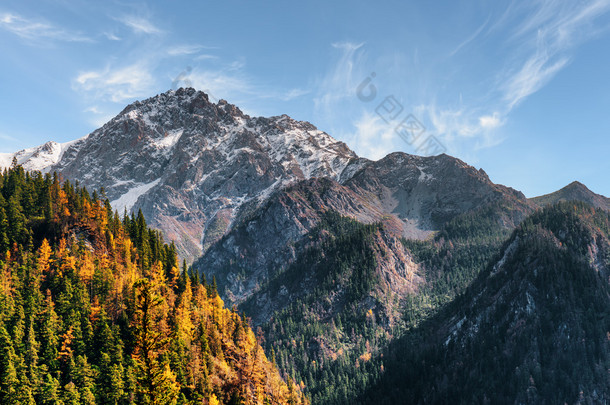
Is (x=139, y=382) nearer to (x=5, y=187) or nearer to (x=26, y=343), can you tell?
(x=26, y=343)

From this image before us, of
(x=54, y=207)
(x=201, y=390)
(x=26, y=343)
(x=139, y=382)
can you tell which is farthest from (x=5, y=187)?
(x=139, y=382)

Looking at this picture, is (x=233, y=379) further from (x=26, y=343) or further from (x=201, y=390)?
(x=26, y=343)

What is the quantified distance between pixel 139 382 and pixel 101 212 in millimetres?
106839

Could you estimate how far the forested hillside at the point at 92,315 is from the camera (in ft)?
307

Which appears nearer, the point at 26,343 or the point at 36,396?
the point at 36,396

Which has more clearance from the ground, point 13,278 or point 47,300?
point 13,278

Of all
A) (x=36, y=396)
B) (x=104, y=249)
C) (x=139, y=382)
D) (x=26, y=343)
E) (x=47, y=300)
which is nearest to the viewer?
(x=139, y=382)

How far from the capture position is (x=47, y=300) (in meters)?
106

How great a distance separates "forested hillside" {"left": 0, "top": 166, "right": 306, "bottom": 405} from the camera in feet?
307

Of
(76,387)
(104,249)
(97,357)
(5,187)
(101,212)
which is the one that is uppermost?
(5,187)

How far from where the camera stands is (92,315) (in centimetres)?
10812

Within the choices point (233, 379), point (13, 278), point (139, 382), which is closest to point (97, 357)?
point (13, 278)

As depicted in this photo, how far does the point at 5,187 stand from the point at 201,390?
88.2 meters

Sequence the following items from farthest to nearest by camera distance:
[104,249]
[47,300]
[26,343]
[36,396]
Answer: [104,249], [47,300], [26,343], [36,396]
